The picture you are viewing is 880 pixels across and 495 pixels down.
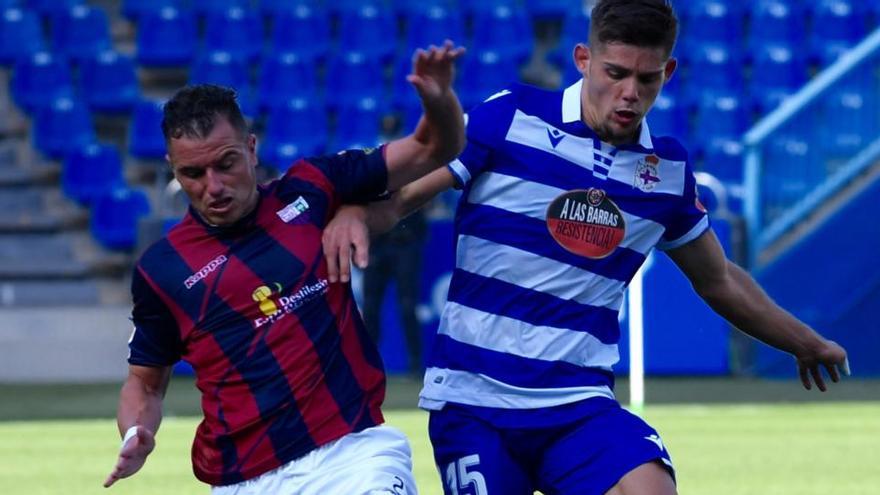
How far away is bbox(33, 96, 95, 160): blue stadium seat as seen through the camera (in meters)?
17.0

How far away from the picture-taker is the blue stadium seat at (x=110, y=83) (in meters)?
17.4

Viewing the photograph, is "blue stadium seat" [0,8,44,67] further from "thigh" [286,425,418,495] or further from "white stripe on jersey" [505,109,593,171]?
"thigh" [286,425,418,495]

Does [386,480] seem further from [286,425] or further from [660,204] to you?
[660,204]

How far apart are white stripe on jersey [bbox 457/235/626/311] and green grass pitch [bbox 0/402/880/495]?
3607 mm

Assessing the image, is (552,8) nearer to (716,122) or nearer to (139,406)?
(716,122)

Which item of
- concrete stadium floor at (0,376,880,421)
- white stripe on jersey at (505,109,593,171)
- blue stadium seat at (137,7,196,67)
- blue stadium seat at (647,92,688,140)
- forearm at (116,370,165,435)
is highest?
white stripe on jersey at (505,109,593,171)

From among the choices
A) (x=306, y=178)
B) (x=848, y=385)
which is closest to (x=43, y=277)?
(x=848, y=385)

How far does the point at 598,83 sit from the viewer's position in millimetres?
4699

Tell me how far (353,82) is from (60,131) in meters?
3.00

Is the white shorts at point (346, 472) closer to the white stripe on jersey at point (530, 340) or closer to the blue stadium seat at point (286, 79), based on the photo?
the white stripe on jersey at point (530, 340)

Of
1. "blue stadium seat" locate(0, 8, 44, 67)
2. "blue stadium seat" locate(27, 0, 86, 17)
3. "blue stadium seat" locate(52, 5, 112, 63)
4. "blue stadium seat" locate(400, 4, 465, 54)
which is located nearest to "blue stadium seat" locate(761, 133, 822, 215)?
"blue stadium seat" locate(400, 4, 465, 54)

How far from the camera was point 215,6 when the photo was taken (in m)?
18.1

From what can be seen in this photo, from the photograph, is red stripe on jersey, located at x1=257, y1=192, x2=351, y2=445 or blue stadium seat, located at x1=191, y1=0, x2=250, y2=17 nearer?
red stripe on jersey, located at x1=257, y1=192, x2=351, y2=445

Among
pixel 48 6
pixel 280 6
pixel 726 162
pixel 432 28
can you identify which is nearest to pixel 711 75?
pixel 726 162
